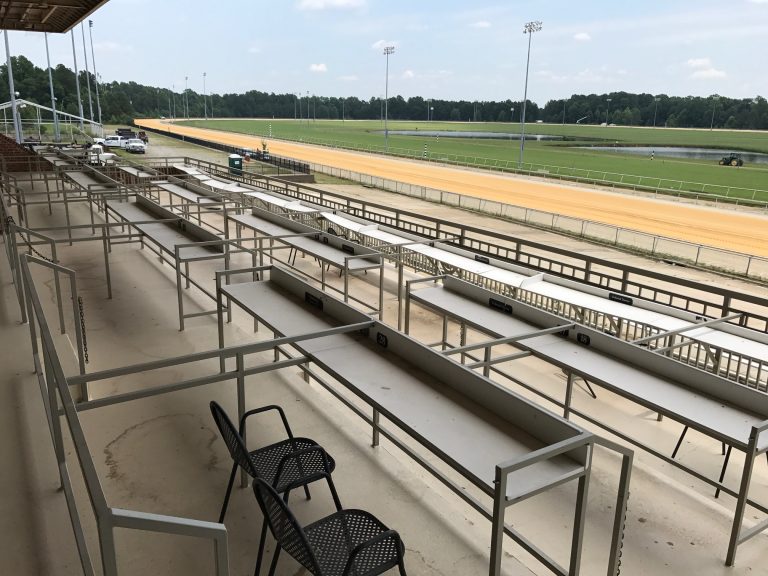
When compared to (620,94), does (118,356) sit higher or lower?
lower

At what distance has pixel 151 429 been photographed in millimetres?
6742

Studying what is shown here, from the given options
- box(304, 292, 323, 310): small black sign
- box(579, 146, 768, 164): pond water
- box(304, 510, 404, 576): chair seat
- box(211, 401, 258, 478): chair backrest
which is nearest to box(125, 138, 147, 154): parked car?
box(304, 292, 323, 310): small black sign

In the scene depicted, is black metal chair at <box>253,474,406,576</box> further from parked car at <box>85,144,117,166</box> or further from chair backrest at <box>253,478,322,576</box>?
parked car at <box>85,144,117,166</box>

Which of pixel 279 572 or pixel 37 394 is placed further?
pixel 37 394

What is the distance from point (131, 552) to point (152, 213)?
11.1m

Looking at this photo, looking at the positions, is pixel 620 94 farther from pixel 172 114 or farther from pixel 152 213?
pixel 152 213

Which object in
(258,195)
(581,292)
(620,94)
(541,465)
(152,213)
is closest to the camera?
(541,465)

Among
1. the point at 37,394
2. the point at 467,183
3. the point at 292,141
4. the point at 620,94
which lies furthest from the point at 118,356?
the point at 620,94

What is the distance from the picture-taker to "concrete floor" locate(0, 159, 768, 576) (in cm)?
470

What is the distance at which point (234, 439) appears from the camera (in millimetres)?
4281

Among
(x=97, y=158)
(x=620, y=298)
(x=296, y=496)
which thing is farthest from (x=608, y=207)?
(x=296, y=496)

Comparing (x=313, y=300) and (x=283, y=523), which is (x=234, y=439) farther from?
(x=313, y=300)

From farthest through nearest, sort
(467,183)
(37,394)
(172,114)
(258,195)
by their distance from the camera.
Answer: (172,114)
(467,183)
(258,195)
(37,394)

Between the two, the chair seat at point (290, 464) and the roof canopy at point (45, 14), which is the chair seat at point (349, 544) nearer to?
the chair seat at point (290, 464)
